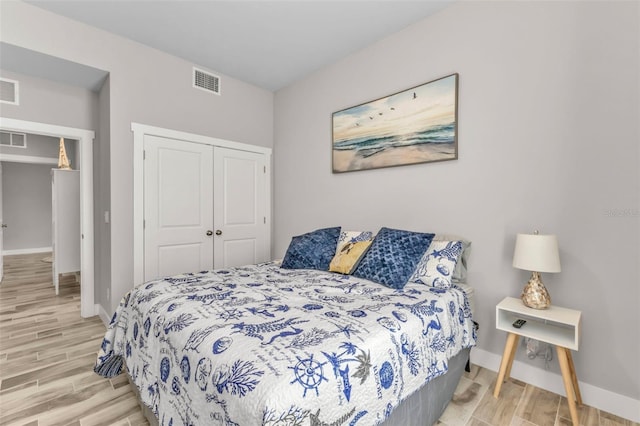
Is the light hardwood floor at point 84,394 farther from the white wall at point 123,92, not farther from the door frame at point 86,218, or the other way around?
the white wall at point 123,92

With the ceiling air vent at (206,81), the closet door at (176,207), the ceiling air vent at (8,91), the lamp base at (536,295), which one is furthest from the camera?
the ceiling air vent at (206,81)

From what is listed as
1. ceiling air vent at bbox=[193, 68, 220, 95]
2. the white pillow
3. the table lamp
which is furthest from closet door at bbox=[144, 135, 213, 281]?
the table lamp

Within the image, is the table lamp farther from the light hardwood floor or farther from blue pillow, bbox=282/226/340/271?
blue pillow, bbox=282/226/340/271

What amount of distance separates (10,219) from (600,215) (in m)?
10.4

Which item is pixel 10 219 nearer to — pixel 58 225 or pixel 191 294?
pixel 58 225

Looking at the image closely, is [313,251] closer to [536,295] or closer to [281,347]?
[281,347]

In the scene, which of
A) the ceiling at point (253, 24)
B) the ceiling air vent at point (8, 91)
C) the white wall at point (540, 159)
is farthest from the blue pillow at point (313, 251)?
the ceiling air vent at point (8, 91)

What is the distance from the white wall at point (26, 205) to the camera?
698cm

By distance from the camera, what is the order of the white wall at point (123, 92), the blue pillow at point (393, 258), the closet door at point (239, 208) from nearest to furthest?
the blue pillow at point (393, 258) < the white wall at point (123, 92) < the closet door at point (239, 208)

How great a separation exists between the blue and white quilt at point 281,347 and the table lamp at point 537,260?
1.27 feet

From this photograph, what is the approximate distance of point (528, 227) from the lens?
2.03 meters

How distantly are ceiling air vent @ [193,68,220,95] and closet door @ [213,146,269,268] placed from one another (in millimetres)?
698

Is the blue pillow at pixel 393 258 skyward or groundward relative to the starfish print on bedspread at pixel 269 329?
skyward

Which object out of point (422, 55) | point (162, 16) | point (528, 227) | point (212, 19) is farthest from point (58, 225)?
point (528, 227)
